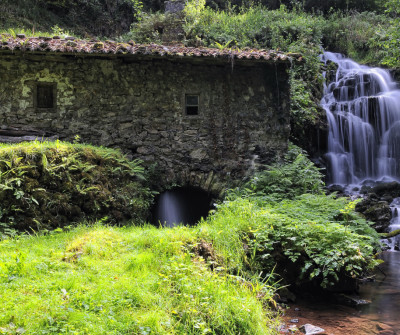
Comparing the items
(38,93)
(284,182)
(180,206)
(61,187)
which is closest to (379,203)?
(284,182)

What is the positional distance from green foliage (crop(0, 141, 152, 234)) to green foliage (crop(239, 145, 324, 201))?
9.77ft

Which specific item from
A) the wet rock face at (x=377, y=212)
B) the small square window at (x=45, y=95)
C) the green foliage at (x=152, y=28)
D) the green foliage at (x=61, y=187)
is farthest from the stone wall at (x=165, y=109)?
the green foliage at (x=152, y=28)

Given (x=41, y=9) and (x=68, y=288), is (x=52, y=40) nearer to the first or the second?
(x=68, y=288)

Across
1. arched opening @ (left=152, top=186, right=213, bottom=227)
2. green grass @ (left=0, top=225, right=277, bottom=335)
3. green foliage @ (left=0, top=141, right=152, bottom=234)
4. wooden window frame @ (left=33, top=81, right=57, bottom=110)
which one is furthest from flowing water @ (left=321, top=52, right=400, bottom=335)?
wooden window frame @ (left=33, top=81, right=57, bottom=110)

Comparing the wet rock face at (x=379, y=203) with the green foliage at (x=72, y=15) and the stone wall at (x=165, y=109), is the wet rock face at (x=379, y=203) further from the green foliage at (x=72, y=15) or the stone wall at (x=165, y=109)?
the green foliage at (x=72, y=15)

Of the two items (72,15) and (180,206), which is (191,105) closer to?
(180,206)

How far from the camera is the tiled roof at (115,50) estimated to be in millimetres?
8453

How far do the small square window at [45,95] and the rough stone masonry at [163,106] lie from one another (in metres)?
Result: 0.03

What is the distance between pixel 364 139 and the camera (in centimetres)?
1275

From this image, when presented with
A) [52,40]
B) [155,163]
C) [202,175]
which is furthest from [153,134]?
[52,40]

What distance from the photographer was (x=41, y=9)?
64.4ft

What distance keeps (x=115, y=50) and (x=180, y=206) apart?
6.01 metres

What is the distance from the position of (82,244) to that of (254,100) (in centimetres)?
666

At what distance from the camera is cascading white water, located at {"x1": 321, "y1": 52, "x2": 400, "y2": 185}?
41.2 feet
